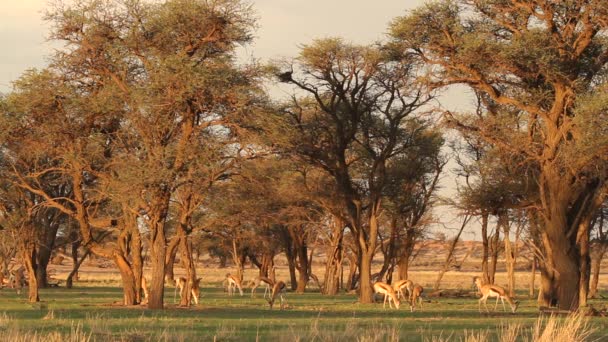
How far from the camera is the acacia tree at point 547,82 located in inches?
1303

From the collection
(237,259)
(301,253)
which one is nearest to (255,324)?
(301,253)

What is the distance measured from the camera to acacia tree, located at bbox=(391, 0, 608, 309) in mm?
33094

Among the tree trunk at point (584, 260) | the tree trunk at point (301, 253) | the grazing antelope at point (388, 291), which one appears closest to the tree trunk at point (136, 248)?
the grazing antelope at point (388, 291)

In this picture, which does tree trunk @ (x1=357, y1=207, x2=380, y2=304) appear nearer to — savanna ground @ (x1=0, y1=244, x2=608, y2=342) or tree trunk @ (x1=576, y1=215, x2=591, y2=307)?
savanna ground @ (x1=0, y1=244, x2=608, y2=342)

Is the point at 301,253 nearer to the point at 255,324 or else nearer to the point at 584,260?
the point at 584,260

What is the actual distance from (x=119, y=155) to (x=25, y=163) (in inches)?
212

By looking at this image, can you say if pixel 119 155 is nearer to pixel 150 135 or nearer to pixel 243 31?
pixel 150 135

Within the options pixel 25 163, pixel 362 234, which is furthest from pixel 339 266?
pixel 25 163

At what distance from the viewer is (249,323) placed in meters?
26.9

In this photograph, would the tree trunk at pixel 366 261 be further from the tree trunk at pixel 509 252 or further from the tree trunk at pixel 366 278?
the tree trunk at pixel 509 252

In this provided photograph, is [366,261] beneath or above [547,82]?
beneath

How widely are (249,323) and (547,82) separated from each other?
46.1 ft

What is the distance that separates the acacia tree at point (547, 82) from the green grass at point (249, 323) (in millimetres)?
3874

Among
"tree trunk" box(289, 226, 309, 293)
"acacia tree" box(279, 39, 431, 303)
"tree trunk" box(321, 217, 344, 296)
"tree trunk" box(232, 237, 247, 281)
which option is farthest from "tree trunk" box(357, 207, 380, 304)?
"tree trunk" box(232, 237, 247, 281)
